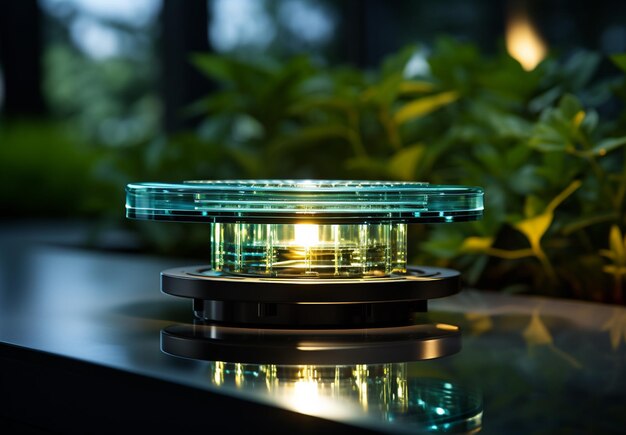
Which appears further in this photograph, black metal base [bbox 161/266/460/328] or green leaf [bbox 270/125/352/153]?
green leaf [bbox 270/125/352/153]

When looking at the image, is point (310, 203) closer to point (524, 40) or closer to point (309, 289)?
point (309, 289)

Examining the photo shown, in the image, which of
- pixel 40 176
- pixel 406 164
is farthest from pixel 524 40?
pixel 40 176

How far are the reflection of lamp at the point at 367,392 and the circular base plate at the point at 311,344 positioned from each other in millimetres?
33

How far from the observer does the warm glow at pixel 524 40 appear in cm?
223

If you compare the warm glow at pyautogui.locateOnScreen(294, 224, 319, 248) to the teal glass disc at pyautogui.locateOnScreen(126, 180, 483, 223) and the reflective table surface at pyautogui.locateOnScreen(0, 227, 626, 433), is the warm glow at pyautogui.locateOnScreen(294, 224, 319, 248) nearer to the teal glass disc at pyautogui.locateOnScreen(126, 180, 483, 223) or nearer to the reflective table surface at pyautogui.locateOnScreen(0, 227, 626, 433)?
the teal glass disc at pyautogui.locateOnScreen(126, 180, 483, 223)

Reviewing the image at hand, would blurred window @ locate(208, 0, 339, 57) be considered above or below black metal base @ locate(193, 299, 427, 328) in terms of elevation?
above

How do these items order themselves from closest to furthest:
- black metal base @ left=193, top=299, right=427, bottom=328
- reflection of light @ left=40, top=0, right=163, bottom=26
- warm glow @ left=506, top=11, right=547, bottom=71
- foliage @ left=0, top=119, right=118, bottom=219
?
black metal base @ left=193, top=299, right=427, bottom=328
warm glow @ left=506, top=11, right=547, bottom=71
foliage @ left=0, top=119, right=118, bottom=219
reflection of light @ left=40, top=0, right=163, bottom=26

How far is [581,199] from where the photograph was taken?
155 cm

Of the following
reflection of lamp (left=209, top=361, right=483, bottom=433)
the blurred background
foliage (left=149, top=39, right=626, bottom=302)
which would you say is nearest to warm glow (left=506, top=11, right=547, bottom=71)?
the blurred background

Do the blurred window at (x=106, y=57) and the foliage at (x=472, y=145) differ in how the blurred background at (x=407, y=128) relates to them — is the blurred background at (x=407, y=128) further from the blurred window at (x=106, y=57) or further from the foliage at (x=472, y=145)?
the blurred window at (x=106, y=57)

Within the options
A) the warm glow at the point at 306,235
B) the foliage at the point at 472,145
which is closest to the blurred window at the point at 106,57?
the foliage at the point at 472,145

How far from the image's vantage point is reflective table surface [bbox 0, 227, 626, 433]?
2.40 feet

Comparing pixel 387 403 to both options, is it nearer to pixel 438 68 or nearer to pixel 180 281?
pixel 180 281

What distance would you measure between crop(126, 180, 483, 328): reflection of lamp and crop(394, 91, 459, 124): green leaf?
74 centimetres
